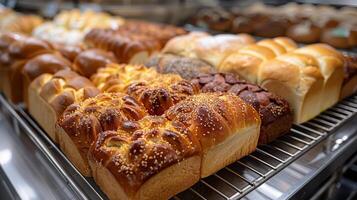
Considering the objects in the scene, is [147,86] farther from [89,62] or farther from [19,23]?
[19,23]

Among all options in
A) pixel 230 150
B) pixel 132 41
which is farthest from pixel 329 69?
pixel 132 41

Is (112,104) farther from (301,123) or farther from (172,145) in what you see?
(301,123)

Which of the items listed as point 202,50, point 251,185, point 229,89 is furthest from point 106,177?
point 202,50

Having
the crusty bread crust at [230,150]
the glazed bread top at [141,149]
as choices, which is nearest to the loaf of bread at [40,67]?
the glazed bread top at [141,149]

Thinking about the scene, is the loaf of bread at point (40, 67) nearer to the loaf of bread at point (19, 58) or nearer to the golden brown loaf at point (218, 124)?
the loaf of bread at point (19, 58)

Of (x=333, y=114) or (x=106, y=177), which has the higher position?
(x=106, y=177)

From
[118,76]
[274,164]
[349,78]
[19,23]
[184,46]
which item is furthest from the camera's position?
[19,23]
